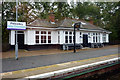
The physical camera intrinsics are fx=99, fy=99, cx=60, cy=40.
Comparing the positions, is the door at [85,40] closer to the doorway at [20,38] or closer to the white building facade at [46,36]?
the white building facade at [46,36]

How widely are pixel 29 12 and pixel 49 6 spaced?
6.53 meters

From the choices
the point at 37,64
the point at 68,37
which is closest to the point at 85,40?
the point at 68,37

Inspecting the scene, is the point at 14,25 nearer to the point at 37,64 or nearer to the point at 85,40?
the point at 37,64

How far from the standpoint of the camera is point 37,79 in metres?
4.12

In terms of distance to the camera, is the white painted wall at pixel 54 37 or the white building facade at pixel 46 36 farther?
the white painted wall at pixel 54 37

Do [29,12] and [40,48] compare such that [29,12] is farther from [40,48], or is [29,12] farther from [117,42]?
[117,42]

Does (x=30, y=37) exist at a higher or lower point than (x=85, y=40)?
higher

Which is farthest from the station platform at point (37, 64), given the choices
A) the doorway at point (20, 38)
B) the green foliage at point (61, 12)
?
the green foliage at point (61, 12)

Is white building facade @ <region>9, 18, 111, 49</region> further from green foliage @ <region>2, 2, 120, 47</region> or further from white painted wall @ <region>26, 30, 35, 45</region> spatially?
green foliage @ <region>2, 2, 120, 47</region>

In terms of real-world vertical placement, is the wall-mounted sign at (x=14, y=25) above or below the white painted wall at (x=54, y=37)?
above

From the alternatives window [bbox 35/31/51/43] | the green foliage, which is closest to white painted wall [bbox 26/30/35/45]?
window [bbox 35/31/51/43]

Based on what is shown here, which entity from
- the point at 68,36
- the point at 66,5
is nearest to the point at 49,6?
the point at 66,5

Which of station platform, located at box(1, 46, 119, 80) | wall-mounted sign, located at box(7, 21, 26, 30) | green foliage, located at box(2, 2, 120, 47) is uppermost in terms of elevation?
green foliage, located at box(2, 2, 120, 47)

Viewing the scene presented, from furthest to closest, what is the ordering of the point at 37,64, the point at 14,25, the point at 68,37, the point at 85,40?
the point at 85,40, the point at 68,37, the point at 14,25, the point at 37,64
